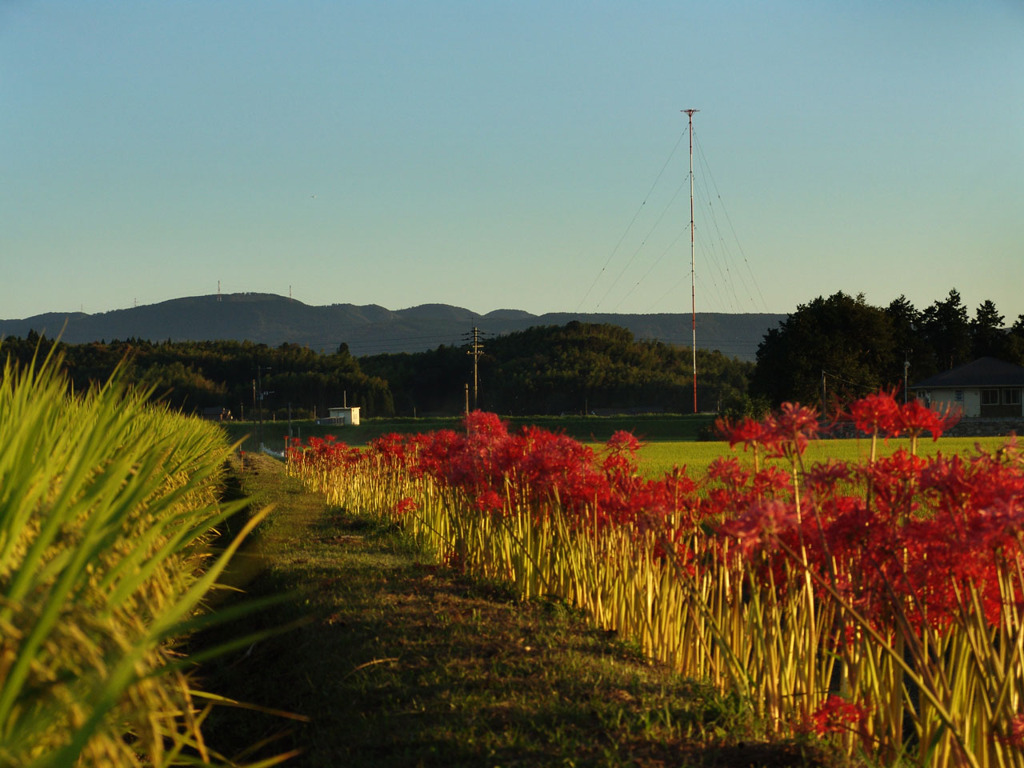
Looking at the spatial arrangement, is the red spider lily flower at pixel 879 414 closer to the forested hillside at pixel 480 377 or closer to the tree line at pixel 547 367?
the tree line at pixel 547 367

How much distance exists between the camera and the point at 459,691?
5.03 m

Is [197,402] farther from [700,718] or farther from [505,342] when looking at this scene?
[700,718]

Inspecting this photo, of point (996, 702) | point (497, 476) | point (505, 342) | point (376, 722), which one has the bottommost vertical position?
point (376, 722)

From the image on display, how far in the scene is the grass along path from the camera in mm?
4211

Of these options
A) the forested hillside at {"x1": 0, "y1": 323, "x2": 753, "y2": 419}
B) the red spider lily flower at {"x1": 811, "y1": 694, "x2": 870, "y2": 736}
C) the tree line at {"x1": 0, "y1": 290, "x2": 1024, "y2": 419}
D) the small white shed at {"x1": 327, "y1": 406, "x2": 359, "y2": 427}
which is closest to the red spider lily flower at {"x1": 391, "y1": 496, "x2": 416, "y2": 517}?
the red spider lily flower at {"x1": 811, "y1": 694, "x2": 870, "y2": 736}

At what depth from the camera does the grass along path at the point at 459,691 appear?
13.8 ft

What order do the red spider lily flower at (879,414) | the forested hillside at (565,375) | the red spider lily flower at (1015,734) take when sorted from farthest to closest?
the forested hillside at (565,375) → the red spider lily flower at (879,414) → the red spider lily flower at (1015,734)

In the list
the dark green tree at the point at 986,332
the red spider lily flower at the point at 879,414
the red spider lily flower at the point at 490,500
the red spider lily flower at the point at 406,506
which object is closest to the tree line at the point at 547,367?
the dark green tree at the point at 986,332

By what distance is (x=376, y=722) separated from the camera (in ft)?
16.0

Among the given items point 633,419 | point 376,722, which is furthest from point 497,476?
point 633,419

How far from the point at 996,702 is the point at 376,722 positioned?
8.96ft

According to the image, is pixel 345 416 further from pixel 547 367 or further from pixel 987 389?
pixel 987 389

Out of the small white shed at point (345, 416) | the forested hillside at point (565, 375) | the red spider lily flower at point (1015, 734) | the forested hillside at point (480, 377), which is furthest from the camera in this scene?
the forested hillside at point (565, 375)

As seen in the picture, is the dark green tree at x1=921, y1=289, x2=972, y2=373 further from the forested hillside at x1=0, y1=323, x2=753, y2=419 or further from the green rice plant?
the green rice plant
